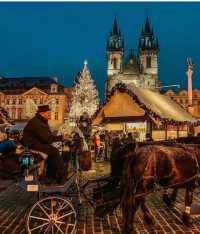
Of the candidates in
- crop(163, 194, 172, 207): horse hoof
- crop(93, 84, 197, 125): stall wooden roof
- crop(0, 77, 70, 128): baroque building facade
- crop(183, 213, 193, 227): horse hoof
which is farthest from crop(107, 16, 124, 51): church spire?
crop(183, 213, 193, 227): horse hoof

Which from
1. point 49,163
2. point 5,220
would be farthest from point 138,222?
point 5,220

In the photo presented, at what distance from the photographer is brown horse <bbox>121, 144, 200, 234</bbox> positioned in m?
6.29

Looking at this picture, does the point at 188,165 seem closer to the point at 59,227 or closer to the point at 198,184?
the point at 198,184

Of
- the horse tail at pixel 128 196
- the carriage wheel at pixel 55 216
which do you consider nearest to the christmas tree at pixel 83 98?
the carriage wheel at pixel 55 216

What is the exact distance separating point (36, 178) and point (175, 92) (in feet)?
331

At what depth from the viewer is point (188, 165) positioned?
6.88 metres

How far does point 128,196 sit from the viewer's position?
6277 millimetres

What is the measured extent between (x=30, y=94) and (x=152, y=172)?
8038cm

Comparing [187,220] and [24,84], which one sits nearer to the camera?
[187,220]

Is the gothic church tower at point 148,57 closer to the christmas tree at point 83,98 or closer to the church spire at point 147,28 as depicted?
the church spire at point 147,28

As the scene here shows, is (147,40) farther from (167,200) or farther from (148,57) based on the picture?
(167,200)

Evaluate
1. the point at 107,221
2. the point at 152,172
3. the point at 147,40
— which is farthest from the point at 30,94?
the point at 152,172

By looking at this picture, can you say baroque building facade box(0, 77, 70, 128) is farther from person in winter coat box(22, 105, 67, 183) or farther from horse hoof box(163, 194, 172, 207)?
person in winter coat box(22, 105, 67, 183)

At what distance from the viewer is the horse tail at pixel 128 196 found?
20.3ft
